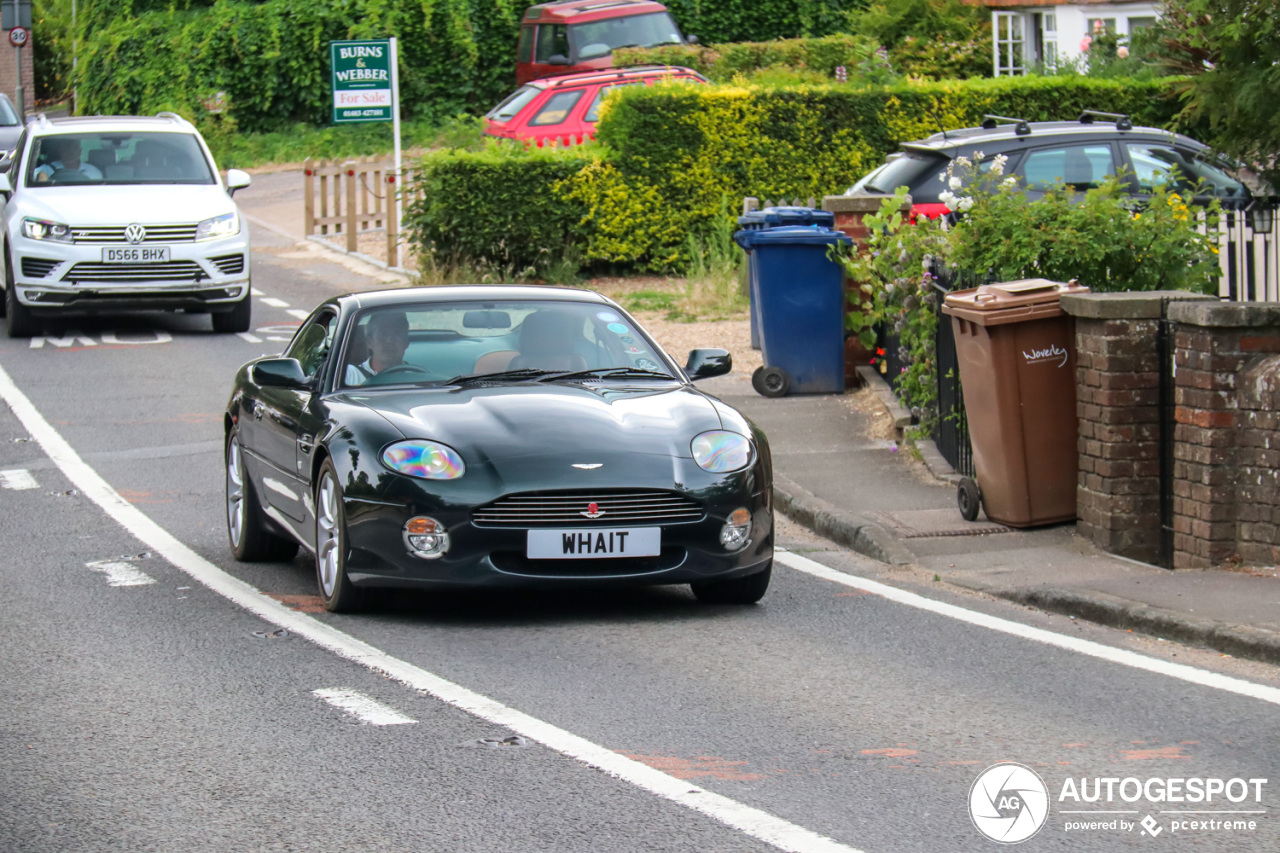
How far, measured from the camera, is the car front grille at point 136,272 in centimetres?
1842

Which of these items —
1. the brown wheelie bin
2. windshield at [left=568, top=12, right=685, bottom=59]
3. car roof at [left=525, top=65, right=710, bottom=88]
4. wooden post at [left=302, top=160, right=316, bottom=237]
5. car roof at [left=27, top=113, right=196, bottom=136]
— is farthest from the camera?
windshield at [left=568, top=12, right=685, bottom=59]

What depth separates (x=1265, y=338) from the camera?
331 inches

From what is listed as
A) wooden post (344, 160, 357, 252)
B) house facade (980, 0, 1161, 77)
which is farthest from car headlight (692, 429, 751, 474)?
house facade (980, 0, 1161, 77)

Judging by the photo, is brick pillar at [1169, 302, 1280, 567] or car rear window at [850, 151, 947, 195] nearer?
brick pillar at [1169, 302, 1280, 567]

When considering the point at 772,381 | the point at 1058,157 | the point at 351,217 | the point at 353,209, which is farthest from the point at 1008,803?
the point at 353,209

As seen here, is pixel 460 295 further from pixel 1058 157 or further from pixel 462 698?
pixel 1058 157

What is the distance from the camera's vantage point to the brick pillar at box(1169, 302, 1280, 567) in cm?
838

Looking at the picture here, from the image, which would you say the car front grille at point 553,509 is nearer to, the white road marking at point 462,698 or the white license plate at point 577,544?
the white license plate at point 577,544

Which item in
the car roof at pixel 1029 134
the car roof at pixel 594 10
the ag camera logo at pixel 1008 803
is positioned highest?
the car roof at pixel 594 10

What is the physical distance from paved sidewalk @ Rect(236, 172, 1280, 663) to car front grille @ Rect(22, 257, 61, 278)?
788 cm

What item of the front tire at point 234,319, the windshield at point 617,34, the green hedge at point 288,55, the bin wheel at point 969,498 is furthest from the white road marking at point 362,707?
the green hedge at point 288,55

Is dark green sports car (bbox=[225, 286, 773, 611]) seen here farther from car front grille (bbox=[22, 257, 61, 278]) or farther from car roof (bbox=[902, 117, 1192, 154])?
car front grille (bbox=[22, 257, 61, 278])

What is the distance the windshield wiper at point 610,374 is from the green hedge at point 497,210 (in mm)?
12597

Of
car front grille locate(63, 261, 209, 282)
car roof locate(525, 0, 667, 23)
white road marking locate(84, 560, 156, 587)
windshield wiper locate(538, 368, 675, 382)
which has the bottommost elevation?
white road marking locate(84, 560, 156, 587)
